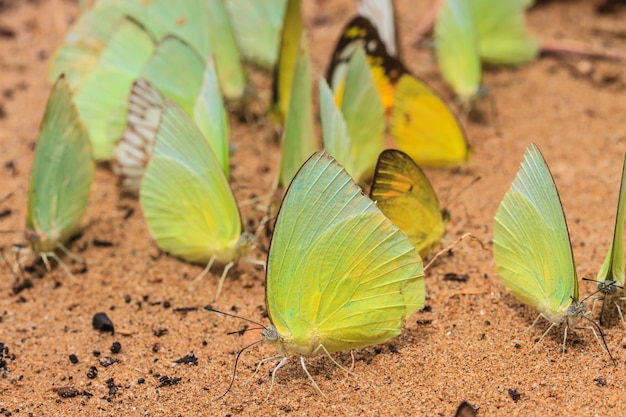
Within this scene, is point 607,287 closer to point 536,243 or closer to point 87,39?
point 536,243

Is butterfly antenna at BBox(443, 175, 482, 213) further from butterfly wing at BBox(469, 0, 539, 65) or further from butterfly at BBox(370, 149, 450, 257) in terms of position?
butterfly wing at BBox(469, 0, 539, 65)

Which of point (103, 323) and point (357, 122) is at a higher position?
point (357, 122)

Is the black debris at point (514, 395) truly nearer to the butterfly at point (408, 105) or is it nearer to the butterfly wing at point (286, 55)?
the butterfly at point (408, 105)

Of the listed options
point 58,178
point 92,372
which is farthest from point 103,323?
point 58,178

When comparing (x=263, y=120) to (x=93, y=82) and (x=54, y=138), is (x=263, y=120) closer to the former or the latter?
(x=93, y=82)

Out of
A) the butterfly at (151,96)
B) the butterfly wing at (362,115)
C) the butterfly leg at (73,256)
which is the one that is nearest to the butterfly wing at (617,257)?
the butterfly wing at (362,115)

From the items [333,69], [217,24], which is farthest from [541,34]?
[217,24]

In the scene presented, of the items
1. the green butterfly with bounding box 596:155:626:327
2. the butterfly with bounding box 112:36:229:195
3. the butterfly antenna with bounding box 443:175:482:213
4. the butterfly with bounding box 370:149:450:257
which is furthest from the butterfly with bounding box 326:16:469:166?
the green butterfly with bounding box 596:155:626:327

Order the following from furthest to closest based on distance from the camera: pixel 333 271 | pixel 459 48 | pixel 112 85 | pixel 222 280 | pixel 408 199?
pixel 459 48, pixel 112 85, pixel 222 280, pixel 408 199, pixel 333 271
